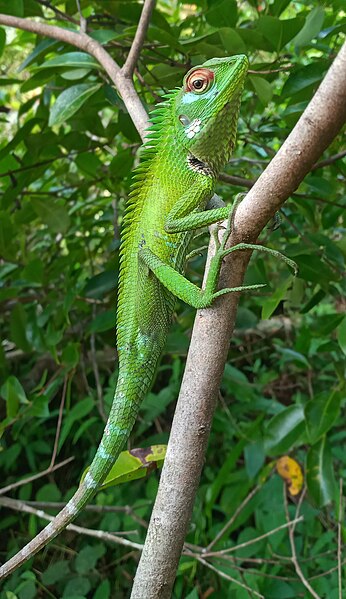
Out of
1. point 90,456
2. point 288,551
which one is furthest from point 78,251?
point 288,551

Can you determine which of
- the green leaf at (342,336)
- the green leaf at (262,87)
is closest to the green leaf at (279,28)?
the green leaf at (262,87)

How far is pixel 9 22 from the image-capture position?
4.26 ft

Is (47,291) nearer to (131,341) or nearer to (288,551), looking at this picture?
(131,341)

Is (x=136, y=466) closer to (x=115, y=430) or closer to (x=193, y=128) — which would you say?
(x=115, y=430)

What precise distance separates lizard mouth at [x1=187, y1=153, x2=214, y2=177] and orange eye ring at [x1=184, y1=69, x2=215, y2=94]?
0.36 ft

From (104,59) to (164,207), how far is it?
0.38 meters

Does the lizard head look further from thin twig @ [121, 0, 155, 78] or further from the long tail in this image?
the long tail

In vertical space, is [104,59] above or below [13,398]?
above

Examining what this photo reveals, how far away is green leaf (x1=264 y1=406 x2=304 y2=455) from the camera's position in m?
1.55

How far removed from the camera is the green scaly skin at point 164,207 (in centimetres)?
98

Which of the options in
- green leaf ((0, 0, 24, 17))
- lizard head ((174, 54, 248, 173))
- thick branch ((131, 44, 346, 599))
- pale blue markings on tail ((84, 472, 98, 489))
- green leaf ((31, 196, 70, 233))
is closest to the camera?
thick branch ((131, 44, 346, 599))

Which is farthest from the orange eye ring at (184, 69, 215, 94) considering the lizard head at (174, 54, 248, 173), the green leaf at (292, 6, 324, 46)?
the green leaf at (292, 6, 324, 46)

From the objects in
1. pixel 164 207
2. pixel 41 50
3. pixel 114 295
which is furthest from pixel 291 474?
pixel 41 50

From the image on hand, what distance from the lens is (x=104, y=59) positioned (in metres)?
1.20
